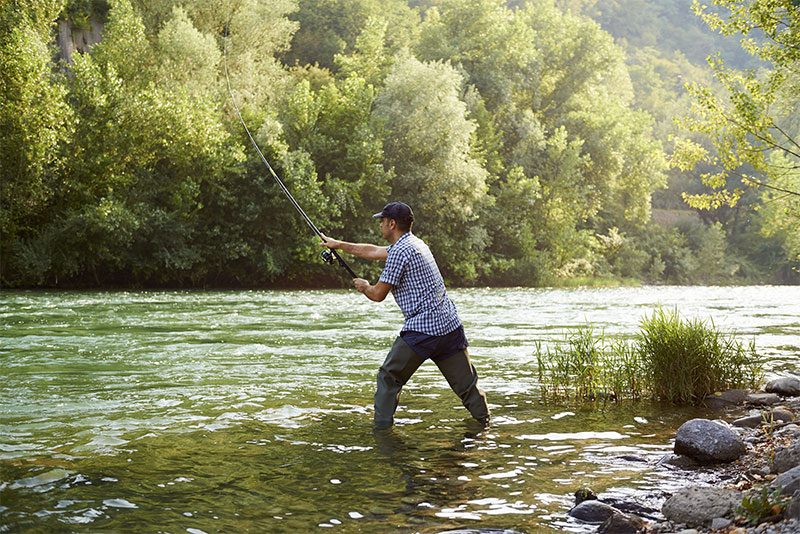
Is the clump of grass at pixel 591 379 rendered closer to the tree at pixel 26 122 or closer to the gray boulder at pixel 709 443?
the gray boulder at pixel 709 443

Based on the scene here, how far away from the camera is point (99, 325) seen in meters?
17.8

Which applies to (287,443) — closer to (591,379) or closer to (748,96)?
(591,379)

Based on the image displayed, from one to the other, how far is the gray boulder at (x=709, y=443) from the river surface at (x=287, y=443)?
Result: 0.34 metres

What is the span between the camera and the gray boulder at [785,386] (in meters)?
9.67

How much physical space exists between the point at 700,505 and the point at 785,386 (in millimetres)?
5379

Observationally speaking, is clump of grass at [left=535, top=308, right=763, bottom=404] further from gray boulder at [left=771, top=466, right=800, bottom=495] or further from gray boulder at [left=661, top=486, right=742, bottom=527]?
gray boulder at [left=771, top=466, right=800, bottom=495]

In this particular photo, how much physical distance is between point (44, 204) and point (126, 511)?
28491 mm

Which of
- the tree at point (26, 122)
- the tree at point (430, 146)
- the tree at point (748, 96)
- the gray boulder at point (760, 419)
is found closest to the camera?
the gray boulder at point (760, 419)

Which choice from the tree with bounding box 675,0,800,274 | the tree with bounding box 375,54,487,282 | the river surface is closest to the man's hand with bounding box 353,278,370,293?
the river surface

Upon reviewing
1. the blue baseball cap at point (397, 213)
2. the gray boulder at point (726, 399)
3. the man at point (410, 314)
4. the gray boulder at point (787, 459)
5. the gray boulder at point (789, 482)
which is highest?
the blue baseball cap at point (397, 213)

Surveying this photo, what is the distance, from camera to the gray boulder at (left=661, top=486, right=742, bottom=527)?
16.1ft

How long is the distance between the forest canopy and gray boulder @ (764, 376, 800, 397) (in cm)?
777

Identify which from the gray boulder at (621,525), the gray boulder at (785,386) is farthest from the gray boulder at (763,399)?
the gray boulder at (621,525)

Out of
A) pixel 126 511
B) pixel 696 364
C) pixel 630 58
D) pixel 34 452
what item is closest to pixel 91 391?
pixel 34 452
